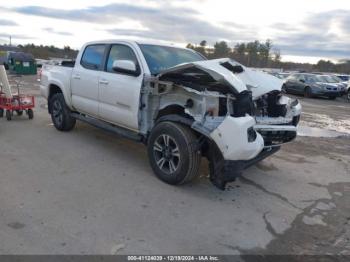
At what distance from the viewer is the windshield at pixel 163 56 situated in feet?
17.9

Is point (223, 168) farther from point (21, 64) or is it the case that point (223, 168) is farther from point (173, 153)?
point (21, 64)

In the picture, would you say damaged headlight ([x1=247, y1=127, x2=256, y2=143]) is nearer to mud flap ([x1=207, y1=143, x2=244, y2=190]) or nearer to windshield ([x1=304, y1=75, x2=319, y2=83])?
mud flap ([x1=207, y1=143, x2=244, y2=190])

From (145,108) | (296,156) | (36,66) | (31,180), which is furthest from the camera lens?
(36,66)

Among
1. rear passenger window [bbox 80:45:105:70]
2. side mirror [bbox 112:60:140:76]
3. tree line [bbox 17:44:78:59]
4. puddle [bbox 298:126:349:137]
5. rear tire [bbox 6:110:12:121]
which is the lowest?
puddle [bbox 298:126:349:137]

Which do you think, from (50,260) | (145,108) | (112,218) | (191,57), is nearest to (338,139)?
(191,57)

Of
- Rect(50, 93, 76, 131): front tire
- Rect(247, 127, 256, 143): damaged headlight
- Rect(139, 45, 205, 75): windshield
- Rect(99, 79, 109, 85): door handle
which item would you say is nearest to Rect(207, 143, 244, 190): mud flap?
Rect(247, 127, 256, 143): damaged headlight

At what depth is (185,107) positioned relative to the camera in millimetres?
4711

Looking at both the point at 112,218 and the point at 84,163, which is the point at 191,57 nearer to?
the point at 84,163

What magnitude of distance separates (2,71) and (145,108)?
17.0ft

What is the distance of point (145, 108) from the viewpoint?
5305 millimetres

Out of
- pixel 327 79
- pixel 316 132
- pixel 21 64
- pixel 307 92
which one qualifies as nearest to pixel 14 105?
pixel 316 132

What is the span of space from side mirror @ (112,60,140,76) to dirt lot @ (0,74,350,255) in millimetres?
1441

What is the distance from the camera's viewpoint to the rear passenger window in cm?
635

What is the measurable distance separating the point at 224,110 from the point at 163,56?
69.8 inches
